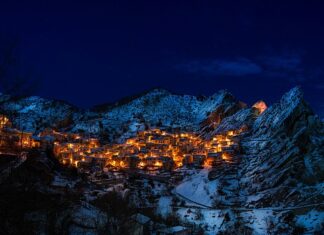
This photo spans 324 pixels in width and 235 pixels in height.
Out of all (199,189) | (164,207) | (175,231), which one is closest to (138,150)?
(199,189)

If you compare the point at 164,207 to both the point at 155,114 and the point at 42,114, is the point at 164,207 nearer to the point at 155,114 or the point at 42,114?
the point at 155,114

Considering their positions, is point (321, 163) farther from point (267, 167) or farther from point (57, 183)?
point (57, 183)

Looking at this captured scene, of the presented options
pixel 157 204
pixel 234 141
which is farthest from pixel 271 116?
pixel 157 204

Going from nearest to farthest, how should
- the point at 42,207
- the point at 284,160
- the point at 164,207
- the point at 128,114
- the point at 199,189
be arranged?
the point at 42,207 → the point at 164,207 → the point at 284,160 → the point at 199,189 → the point at 128,114

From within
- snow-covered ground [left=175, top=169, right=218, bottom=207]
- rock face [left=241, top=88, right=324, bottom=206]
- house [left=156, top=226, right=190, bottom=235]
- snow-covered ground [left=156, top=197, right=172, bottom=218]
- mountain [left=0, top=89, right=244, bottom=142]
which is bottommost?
house [left=156, top=226, right=190, bottom=235]

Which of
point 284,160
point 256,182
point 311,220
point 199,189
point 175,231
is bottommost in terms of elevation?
point 175,231

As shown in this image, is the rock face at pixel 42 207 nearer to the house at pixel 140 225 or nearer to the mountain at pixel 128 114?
the house at pixel 140 225

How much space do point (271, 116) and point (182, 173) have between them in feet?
62.3

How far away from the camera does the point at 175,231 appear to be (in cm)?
4003

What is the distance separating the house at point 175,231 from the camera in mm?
38812

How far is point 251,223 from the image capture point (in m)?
45.9

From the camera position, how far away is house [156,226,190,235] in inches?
1528

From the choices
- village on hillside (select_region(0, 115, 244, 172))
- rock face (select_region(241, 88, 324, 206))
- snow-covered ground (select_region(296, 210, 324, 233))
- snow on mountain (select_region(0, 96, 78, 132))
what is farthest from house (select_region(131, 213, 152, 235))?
snow on mountain (select_region(0, 96, 78, 132))

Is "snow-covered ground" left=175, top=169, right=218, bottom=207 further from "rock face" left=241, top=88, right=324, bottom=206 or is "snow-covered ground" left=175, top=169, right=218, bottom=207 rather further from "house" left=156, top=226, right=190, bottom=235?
"house" left=156, top=226, right=190, bottom=235
